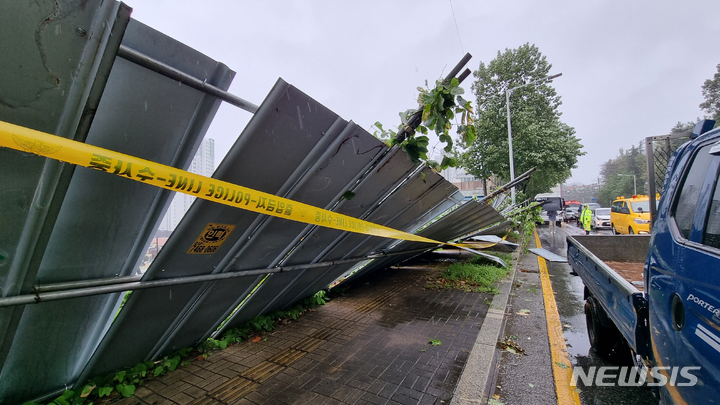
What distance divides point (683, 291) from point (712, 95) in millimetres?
51810

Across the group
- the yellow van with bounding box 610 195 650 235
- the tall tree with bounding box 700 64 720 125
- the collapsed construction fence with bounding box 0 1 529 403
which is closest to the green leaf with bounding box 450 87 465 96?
the collapsed construction fence with bounding box 0 1 529 403

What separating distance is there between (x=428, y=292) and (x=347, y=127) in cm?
474

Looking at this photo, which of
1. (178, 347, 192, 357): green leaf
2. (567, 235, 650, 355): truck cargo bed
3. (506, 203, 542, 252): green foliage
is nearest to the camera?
(567, 235, 650, 355): truck cargo bed

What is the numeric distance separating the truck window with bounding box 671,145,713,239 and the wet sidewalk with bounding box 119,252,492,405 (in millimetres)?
2247

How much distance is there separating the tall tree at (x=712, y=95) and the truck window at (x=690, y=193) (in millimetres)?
48948

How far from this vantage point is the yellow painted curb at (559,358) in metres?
2.93

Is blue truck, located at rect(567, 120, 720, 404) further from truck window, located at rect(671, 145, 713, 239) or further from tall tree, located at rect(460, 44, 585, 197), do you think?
tall tree, located at rect(460, 44, 585, 197)

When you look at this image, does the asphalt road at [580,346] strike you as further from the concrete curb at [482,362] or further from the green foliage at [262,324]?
the green foliage at [262,324]

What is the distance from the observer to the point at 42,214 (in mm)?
1751

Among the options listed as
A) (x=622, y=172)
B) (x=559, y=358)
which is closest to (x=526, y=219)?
(x=559, y=358)

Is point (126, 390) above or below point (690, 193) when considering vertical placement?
below

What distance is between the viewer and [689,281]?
1.73 meters

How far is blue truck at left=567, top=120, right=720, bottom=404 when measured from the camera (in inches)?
60.7

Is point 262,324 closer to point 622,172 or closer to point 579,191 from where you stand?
point 622,172
